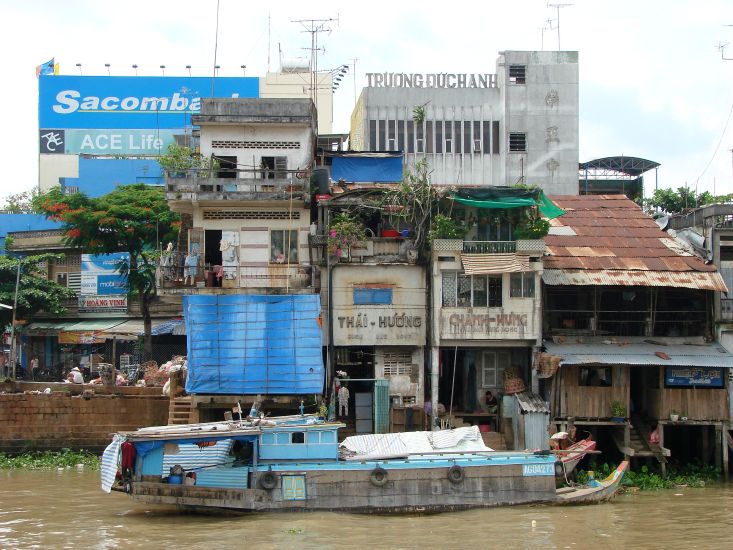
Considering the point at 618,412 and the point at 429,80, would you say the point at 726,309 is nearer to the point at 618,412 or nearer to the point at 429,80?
the point at 618,412

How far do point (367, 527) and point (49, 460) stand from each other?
13208mm

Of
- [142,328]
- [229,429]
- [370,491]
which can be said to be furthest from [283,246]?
[142,328]

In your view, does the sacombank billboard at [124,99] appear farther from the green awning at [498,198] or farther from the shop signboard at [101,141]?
the green awning at [498,198]

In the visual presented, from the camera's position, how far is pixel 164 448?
22656 mm

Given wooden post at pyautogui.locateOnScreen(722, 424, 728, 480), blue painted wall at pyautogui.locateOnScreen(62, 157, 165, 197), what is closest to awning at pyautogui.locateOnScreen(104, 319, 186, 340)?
blue painted wall at pyautogui.locateOnScreen(62, 157, 165, 197)

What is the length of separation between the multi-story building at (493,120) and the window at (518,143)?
4 centimetres

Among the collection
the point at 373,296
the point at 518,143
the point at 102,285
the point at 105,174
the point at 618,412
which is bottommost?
the point at 618,412

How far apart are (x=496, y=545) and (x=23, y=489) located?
13.0 metres

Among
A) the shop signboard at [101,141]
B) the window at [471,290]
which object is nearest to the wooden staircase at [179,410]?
the window at [471,290]

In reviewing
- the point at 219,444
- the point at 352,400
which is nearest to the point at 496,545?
the point at 219,444

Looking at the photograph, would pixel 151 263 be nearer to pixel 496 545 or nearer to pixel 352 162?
pixel 352 162

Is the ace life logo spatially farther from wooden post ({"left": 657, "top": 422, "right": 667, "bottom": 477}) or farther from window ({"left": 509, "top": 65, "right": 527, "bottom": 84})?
wooden post ({"left": 657, "top": 422, "right": 667, "bottom": 477})

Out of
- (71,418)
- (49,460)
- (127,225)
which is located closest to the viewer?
(49,460)

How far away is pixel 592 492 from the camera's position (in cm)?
2398
